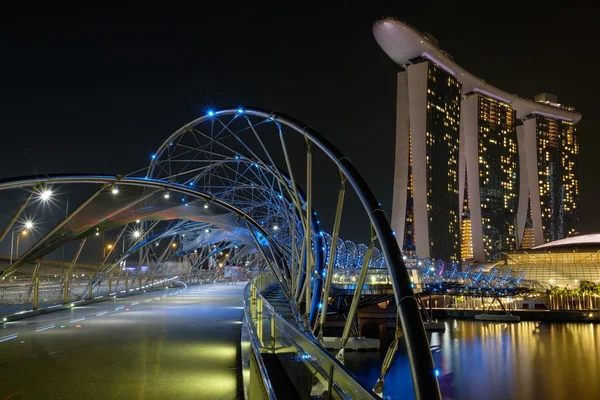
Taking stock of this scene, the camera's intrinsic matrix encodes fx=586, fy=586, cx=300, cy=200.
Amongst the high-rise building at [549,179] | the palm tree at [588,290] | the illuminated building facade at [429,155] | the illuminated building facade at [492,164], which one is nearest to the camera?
the palm tree at [588,290]

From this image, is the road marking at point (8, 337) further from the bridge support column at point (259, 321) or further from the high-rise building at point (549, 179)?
the high-rise building at point (549, 179)

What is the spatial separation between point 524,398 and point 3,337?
2463cm

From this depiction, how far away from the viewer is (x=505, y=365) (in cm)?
3866

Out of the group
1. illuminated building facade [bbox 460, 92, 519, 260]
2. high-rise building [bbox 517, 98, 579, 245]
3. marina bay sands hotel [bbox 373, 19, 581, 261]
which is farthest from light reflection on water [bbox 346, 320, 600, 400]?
high-rise building [bbox 517, 98, 579, 245]

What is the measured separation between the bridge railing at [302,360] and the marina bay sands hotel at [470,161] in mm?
118625

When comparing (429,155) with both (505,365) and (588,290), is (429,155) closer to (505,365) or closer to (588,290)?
(588,290)

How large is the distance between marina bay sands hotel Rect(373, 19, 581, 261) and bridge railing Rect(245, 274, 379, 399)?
11863 centimetres

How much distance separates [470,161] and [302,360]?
503 ft

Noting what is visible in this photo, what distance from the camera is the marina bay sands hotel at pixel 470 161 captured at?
12900cm

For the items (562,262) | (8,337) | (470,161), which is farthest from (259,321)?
(470,161)

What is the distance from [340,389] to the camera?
4.75 m

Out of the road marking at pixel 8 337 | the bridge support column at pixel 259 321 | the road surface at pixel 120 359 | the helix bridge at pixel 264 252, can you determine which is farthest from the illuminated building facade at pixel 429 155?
the bridge support column at pixel 259 321

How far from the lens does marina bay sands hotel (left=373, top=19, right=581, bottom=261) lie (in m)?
129

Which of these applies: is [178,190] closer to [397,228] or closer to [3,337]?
[3,337]
